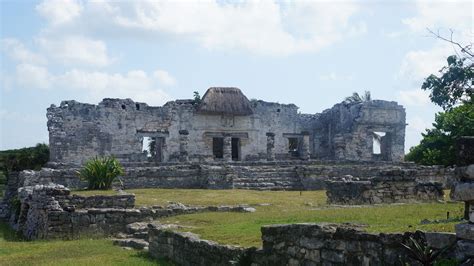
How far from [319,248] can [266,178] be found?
16.1 meters

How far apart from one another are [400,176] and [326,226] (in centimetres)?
922

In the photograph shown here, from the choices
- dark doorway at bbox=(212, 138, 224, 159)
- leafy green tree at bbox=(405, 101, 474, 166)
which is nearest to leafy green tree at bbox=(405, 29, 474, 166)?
leafy green tree at bbox=(405, 101, 474, 166)

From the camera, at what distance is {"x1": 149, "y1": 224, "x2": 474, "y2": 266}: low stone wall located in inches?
201

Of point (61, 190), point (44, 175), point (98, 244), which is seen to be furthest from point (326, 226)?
point (44, 175)

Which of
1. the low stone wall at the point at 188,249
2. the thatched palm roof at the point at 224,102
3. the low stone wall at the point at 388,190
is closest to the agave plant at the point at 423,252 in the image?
the low stone wall at the point at 188,249

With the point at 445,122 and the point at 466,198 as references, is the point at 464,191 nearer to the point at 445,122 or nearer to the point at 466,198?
the point at 466,198

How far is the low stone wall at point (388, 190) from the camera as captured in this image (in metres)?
14.5

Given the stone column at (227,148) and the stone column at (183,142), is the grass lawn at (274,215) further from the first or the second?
the stone column at (227,148)

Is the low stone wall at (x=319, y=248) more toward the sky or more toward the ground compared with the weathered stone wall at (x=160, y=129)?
more toward the ground

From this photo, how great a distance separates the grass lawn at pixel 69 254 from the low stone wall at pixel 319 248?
4.15 feet

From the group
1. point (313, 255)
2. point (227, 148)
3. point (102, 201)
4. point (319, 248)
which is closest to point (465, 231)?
point (319, 248)

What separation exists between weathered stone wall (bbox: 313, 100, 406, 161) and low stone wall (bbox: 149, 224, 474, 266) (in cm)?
2417

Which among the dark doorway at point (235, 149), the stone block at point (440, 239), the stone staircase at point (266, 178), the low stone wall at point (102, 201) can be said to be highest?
the dark doorway at point (235, 149)

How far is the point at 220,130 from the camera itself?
3234 cm
